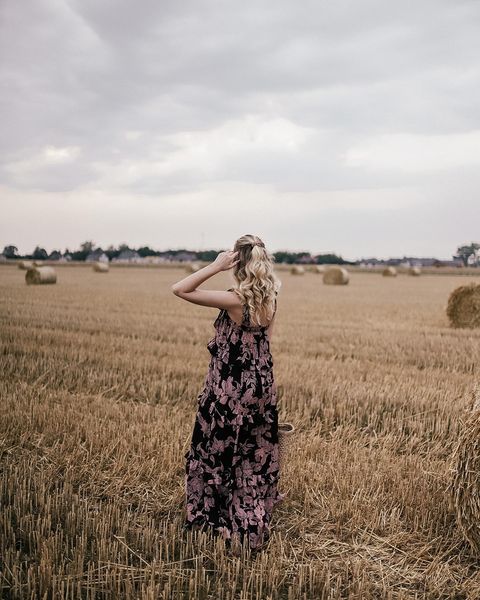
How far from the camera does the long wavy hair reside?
3.83 m

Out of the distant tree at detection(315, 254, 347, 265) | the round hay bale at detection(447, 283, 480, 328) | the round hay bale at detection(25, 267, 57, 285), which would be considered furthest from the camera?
the distant tree at detection(315, 254, 347, 265)

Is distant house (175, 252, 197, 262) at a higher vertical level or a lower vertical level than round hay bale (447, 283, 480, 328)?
higher

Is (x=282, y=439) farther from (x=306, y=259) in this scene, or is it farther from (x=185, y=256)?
(x=185, y=256)

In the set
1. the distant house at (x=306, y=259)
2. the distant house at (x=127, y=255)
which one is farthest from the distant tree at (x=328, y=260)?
the distant house at (x=127, y=255)

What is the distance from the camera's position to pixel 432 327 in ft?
46.0

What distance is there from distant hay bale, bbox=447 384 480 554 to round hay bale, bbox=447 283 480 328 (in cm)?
1109

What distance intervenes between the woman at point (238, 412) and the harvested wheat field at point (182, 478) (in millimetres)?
225

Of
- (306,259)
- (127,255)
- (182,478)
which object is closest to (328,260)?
(306,259)

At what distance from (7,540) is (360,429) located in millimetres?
3781

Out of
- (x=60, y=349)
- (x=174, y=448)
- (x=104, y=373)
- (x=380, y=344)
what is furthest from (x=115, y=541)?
(x=380, y=344)

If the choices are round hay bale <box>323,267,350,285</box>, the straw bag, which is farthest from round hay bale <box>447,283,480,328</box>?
round hay bale <box>323,267,350,285</box>

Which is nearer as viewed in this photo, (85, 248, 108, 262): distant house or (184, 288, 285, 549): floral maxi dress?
(184, 288, 285, 549): floral maxi dress

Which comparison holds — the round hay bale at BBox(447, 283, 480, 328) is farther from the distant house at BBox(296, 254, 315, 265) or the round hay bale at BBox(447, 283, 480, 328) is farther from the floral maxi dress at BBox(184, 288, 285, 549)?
the distant house at BBox(296, 254, 315, 265)

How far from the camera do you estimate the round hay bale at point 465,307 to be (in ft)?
47.1
